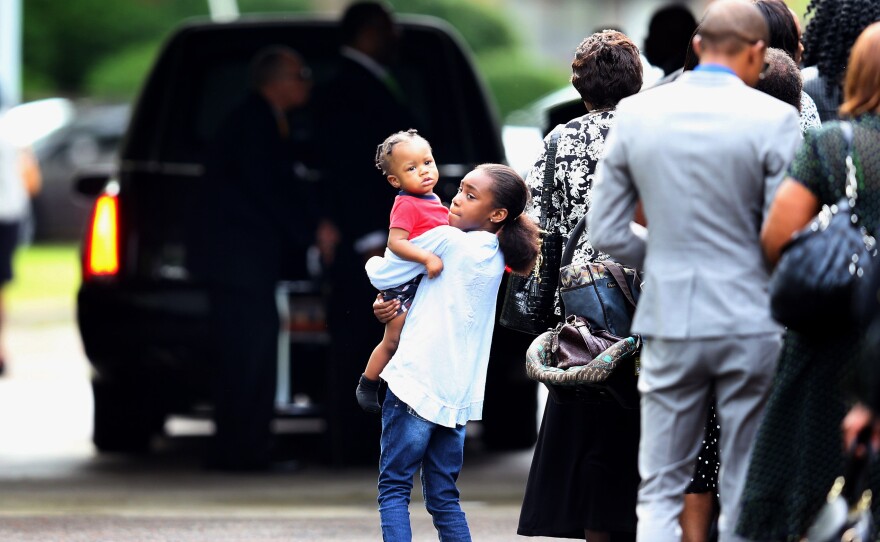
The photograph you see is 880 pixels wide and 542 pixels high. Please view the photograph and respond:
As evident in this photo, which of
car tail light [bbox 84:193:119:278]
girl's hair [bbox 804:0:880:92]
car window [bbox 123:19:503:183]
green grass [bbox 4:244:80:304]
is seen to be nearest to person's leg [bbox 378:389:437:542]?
girl's hair [bbox 804:0:880:92]

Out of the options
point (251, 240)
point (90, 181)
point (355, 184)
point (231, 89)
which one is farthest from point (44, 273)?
point (355, 184)

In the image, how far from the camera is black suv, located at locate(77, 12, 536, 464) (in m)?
7.95

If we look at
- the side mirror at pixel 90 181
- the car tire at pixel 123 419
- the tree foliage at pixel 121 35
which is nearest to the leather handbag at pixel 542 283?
the car tire at pixel 123 419

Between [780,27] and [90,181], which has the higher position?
[780,27]

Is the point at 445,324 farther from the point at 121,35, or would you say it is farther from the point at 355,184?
the point at 121,35

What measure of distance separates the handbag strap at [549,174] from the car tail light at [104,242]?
3293 mm

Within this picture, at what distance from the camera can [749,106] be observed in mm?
4398

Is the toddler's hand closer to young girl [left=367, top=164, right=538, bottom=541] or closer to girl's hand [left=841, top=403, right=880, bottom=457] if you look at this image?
young girl [left=367, top=164, right=538, bottom=541]

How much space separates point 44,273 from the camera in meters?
19.1

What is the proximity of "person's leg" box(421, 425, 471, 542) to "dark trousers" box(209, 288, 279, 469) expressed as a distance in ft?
9.27

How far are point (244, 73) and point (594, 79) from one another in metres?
3.86

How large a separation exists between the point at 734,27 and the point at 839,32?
5.77 ft

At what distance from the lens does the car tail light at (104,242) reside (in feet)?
26.5

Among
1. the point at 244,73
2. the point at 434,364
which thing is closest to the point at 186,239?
the point at 244,73
